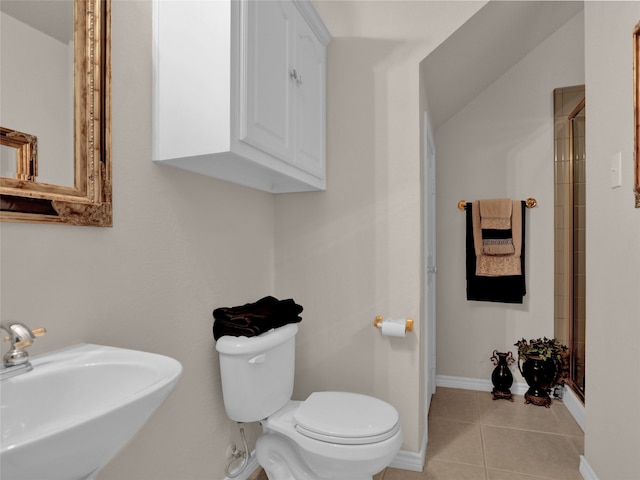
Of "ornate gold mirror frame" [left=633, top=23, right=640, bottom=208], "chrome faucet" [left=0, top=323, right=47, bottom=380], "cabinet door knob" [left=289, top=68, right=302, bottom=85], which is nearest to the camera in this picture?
"chrome faucet" [left=0, top=323, right=47, bottom=380]

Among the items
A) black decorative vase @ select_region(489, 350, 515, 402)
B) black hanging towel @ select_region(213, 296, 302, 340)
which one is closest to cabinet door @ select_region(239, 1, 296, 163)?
black hanging towel @ select_region(213, 296, 302, 340)

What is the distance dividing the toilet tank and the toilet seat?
14cm

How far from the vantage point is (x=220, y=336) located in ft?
4.94

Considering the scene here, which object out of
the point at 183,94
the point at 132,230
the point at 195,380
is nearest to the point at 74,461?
the point at 132,230

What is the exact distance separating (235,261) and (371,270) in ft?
2.21

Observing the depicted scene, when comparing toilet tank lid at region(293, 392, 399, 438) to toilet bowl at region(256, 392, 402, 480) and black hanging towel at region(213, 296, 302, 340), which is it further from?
black hanging towel at region(213, 296, 302, 340)

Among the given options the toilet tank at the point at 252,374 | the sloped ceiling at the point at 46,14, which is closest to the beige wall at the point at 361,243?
the toilet tank at the point at 252,374

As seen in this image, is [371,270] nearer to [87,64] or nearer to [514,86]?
[87,64]

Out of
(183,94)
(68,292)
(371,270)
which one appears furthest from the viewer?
(371,270)

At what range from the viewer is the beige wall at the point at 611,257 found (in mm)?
1379

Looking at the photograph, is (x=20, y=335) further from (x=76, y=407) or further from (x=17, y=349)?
(x=76, y=407)

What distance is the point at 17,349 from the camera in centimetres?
77

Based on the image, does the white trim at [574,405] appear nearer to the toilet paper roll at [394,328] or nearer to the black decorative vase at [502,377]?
the black decorative vase at [502,377]

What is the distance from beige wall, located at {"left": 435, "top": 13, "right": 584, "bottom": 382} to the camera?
108 inches
